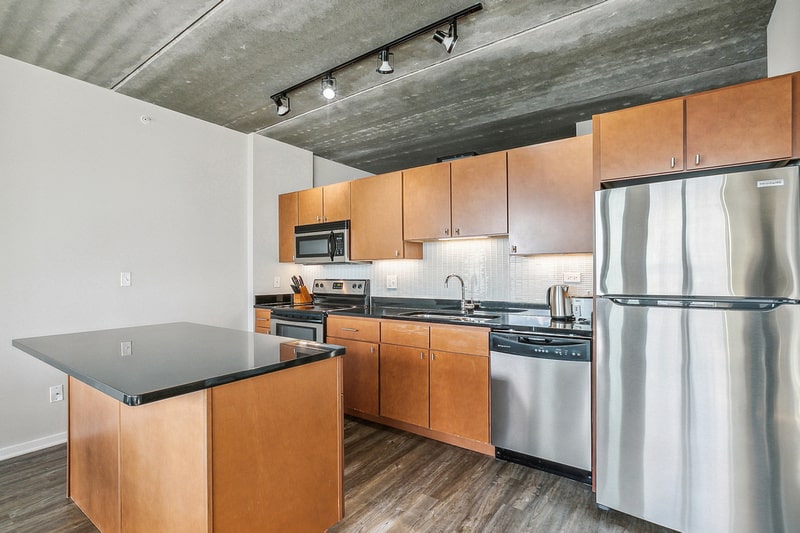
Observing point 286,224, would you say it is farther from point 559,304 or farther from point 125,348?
point 559,304

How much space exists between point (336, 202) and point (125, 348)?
2.46 metres

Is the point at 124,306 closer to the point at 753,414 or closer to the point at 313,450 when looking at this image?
the point at 313,450

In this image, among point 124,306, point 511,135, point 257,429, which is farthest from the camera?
point 511,135

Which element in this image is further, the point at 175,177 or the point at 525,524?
the point at 175,177

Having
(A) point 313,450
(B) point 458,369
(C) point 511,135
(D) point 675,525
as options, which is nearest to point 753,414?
(D) point 675,525

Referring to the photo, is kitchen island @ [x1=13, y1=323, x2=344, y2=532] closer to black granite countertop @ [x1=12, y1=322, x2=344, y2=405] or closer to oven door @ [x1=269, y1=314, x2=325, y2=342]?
black granite countertop @ [x1=12, y1=322, x2=344, y2=405]

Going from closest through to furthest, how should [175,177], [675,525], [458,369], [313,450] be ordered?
1. [313,450]
2. [675,525]
3. [458,369]
4. [175,177]

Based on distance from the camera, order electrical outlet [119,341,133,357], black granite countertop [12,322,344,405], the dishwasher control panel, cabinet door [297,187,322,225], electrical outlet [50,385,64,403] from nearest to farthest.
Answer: black granite countertop [12,322,344,405]
electrical outlet [119,341,133,357]
the dishwasher control panel
electrical outlet [50,385,64,403]
cabinet door [297,187,322,225]

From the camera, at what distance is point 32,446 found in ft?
8.80

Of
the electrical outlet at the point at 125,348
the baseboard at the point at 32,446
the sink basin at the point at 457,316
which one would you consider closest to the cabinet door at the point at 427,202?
the sink basin at the point at 457,316

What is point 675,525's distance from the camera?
1833 mm

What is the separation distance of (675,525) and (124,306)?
3.82 metres

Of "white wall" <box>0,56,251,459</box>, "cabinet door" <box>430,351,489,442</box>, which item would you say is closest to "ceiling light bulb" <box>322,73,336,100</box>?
"white wall" <box>0,56,251,459</box>

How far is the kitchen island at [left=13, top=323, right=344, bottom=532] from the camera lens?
128cm
